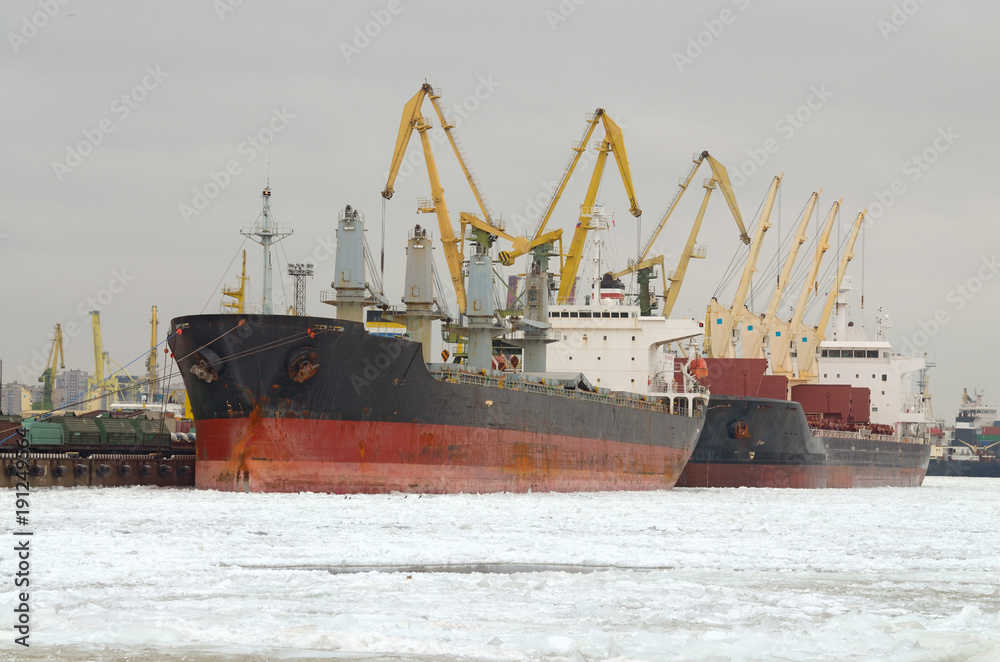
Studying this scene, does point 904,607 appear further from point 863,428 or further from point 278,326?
point 863,428

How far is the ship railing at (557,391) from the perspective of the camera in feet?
83.8

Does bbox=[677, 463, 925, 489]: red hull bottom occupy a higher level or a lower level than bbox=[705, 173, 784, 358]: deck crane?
lower

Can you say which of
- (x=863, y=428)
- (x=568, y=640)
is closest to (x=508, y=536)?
(x=568, y=640)

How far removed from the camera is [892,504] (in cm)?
2839

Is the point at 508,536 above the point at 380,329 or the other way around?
the other way around

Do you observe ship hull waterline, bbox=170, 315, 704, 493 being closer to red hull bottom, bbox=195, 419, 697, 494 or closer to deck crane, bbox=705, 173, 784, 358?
red hull bottom, bbox=195, 419, 697, 494

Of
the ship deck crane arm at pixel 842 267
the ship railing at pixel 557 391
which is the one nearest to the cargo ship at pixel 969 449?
the ship deck crane arm at pixel 842 267

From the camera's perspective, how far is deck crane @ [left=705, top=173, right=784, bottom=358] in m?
48.9

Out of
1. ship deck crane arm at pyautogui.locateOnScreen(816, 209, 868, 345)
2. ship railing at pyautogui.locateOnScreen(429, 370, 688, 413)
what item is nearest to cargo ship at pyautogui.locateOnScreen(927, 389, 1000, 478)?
ship deck crane arm at pyautogui.locateOnScreen(816, 209, 868, 345)

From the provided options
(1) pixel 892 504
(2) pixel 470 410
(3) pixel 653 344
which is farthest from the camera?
(3) pixel 653 344

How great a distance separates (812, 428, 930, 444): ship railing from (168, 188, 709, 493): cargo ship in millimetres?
15953

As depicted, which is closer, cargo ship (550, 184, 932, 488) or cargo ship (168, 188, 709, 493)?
cargo ship (168, 188, 709, 493)

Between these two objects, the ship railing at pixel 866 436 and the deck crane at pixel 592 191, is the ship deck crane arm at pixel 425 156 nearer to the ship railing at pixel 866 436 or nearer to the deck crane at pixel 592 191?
the deck crane at pixel 592 191

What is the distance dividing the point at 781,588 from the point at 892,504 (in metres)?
19.1
